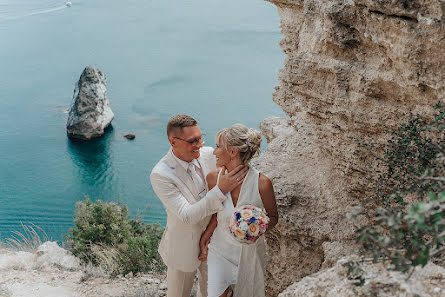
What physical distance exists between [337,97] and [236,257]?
1.59m

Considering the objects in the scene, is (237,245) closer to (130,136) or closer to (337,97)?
(337,97)

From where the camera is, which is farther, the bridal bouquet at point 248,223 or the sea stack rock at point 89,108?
the sea stack rock at point 89,108

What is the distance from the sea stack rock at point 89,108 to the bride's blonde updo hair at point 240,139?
23954 mm

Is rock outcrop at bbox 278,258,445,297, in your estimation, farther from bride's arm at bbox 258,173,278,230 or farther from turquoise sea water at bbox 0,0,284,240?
turquoise sea water at bbox 0,0,284,240

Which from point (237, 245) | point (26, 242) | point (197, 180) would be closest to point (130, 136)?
point (26, 242)

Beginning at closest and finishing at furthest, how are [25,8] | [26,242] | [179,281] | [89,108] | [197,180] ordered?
[197,180]
[179,281]
[26,242]
[89,108]
[25,8]

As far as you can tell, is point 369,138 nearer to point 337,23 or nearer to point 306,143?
point 337,23

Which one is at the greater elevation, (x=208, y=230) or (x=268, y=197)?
(x=268, y=197)

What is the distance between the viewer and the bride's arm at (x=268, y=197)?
3.77m

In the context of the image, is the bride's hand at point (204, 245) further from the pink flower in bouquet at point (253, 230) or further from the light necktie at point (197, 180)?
the pink flower in bouquet at point (253, 230)

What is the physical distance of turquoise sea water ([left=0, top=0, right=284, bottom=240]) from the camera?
2309 centimetres

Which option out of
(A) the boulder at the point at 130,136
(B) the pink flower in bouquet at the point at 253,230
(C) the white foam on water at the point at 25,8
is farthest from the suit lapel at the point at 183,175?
(C) the white foam on water at the point at 25,8

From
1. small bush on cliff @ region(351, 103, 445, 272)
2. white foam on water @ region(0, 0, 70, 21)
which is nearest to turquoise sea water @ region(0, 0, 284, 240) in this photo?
white foam on water @ region(0, 0, 70, 21)

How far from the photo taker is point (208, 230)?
405 centimetres
